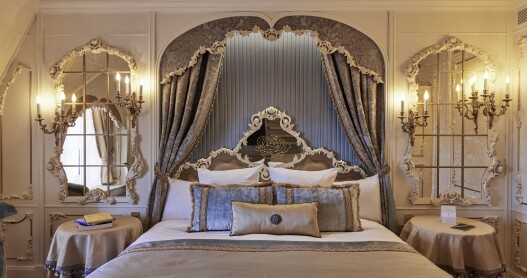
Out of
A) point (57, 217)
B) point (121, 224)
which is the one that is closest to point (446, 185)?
point (121, 224)

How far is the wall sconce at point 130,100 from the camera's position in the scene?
3457mm

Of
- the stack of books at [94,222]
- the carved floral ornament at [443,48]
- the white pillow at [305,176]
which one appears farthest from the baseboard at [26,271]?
the carved floral ornament at [443,48]

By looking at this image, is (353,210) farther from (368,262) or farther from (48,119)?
(48,119)

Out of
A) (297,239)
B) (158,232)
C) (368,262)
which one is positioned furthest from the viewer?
(158,232)

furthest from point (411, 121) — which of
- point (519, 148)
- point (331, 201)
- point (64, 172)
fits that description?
point (64, 172)

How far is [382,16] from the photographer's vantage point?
357 cm

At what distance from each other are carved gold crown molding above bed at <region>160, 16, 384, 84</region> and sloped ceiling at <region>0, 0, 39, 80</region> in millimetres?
1190

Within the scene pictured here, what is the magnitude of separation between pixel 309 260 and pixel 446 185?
1.87 metres

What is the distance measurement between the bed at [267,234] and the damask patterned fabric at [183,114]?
0.13m

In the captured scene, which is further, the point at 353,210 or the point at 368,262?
the point at 353,210

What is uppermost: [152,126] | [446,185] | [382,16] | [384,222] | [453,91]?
[382,16]

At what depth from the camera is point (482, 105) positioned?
3.39m

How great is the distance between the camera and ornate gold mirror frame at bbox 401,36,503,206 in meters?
3.51

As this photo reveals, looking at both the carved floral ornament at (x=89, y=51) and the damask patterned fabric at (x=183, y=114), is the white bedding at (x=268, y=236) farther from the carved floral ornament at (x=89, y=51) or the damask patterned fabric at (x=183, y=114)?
the carved floral ornament at (x=89, y=51)
